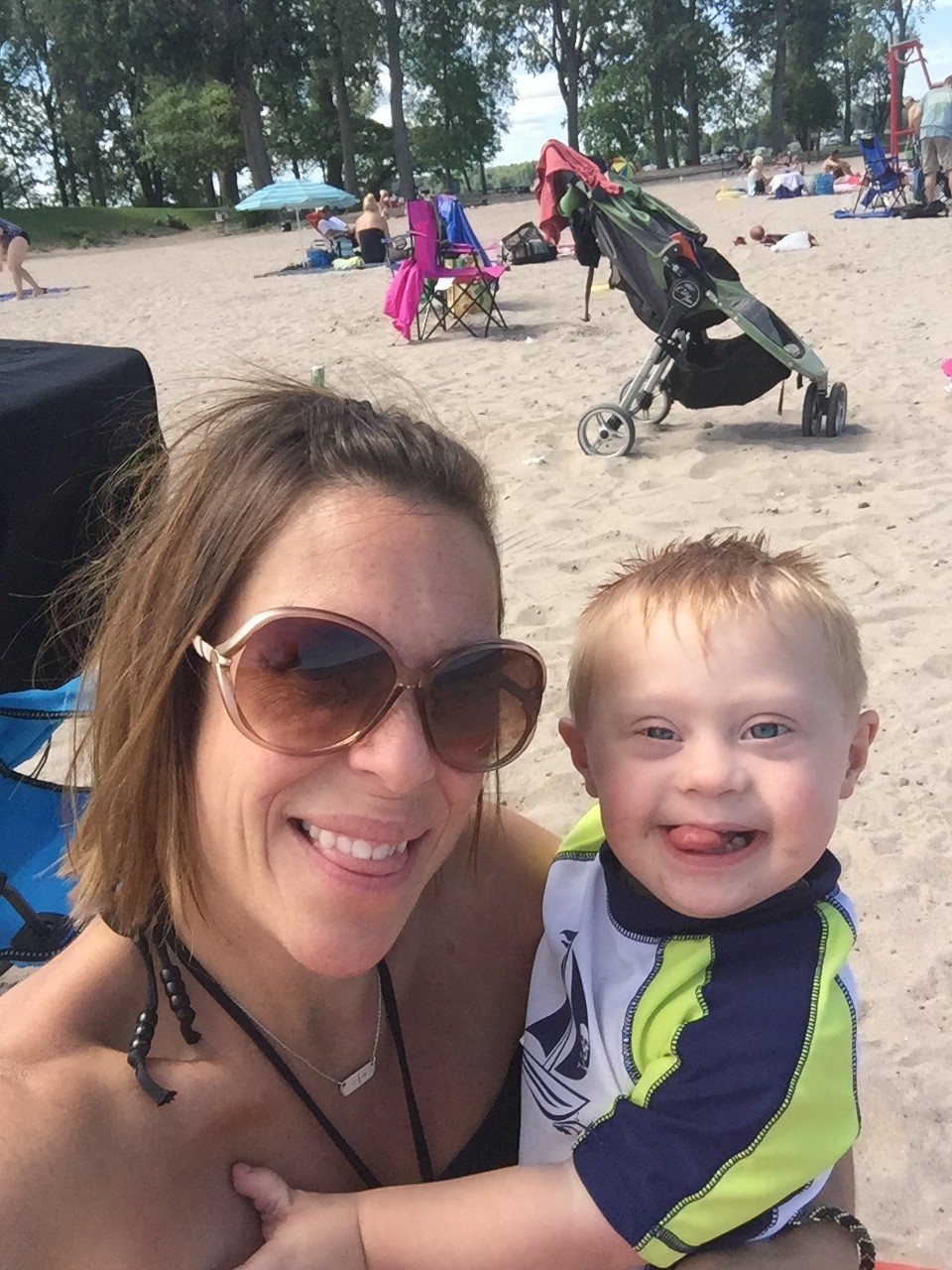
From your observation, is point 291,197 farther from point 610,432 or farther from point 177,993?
point 177,993

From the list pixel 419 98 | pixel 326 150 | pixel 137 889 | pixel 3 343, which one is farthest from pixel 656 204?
pixel 419 98

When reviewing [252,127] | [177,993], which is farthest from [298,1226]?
[252,127]

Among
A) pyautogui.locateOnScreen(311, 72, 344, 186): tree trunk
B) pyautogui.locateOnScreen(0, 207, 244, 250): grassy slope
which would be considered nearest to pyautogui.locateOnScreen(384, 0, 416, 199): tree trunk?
pyautogui.locateOnScreen(311, 72, 344, 186): tree trunk

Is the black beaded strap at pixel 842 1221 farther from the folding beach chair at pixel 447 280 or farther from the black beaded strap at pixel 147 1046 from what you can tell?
the folding beach chair at pixel 447 280

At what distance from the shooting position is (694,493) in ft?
19.5

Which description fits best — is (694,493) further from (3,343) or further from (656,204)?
(3,343)

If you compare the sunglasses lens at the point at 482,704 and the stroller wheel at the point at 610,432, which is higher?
the sunglasses lens at the point at 482,704

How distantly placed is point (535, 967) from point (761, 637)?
60 cm

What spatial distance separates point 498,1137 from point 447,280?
1083cm

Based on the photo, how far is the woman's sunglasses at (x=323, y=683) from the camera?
43.0 inches

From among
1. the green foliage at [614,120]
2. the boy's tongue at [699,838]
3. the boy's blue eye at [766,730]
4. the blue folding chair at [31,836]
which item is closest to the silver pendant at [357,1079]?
the boy's tongue at [699,838]

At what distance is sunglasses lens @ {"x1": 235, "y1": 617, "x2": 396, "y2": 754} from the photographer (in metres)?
1.09

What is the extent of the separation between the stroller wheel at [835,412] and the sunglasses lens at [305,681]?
20.2ft

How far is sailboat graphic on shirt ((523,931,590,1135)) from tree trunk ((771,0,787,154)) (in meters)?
50.2
